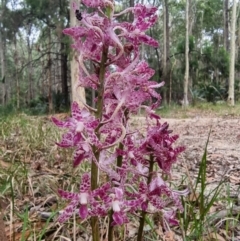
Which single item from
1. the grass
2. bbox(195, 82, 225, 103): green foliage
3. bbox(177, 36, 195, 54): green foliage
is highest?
bbox(177, 36, 195, 54): green foliage

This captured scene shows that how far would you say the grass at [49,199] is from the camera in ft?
5.35

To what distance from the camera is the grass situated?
1629 millimetres

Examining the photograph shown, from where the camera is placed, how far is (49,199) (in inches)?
91.6

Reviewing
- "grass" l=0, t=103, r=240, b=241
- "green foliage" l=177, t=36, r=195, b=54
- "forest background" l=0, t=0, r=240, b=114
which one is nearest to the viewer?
"grass" l=0, t=103, r=240, b=241

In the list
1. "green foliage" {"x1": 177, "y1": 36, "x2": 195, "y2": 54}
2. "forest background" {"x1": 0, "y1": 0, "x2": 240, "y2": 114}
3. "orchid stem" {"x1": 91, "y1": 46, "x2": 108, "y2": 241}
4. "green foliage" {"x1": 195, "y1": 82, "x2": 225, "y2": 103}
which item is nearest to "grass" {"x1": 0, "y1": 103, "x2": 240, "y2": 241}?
"orchid stem" {"x1": 91, "y1": 46, "x2": 108, "y2": 241}

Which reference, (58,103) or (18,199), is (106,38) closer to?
(18,199)

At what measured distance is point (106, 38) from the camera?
0.92 m

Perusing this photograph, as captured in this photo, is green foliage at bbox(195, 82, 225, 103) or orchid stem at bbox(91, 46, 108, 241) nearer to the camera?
orchid stem at bbox(91, 46, 108, 241)

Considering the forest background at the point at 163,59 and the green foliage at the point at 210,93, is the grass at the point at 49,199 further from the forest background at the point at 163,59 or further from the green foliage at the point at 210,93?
the green foliage at the point at 210,93

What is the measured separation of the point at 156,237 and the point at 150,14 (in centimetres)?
108

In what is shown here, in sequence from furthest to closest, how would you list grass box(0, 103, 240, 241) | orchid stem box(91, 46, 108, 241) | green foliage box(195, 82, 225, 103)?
green foliage box(195, 82, 225, 103) < grass box(0, 103, 240, 241) < orchid stem box(91, 46, 108, 241)

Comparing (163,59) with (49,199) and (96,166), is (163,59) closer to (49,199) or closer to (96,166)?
(49,199)

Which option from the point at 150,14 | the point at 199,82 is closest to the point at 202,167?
the point at 150,14

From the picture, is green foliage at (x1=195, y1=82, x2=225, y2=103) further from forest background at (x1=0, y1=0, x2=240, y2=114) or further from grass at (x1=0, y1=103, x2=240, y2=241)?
grass at (x1=0, y1=103, x2=240, y2=241)
